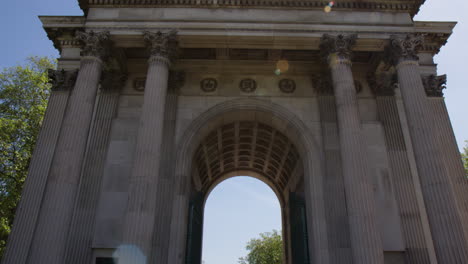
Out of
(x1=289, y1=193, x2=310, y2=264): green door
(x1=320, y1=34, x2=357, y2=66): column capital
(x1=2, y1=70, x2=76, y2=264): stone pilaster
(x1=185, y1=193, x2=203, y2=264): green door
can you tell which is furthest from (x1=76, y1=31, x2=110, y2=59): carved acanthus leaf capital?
(x1=289, y1=193, x2=310, y2=264): green door

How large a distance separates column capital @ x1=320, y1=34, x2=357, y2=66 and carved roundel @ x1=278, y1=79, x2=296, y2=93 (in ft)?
11.9

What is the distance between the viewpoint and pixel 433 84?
19.8m

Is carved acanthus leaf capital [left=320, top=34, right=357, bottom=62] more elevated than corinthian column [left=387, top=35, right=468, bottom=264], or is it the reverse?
carved acanthus leaf capital [left=320, top=34, right=357, bottom=62]

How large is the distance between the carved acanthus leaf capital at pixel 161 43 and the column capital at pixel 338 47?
7965 mm

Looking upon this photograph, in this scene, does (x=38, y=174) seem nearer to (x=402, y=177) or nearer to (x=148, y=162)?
(x=148, y=162)

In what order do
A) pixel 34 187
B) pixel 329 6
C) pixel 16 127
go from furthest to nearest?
pixel 16 127 < pixel 329 6 < pixel 34 187

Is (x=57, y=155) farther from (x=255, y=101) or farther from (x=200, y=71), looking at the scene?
(x=255, y=101)

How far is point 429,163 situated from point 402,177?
11.8ft

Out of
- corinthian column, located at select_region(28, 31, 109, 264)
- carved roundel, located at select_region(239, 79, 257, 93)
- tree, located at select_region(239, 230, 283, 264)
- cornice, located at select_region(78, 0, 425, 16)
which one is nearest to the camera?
corinthian column, located at select_region(28, 31, 109, 264)

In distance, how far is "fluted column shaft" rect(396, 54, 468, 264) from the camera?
14.0m

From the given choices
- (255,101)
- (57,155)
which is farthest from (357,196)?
(57,155)

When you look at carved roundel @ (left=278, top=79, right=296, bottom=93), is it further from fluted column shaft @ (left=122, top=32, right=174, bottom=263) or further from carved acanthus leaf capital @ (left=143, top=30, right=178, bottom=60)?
fluted column shaft @ (left=122, top=32, right=174, bottom=263)

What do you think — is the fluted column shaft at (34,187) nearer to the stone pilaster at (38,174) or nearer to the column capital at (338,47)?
the stone pilaster at (38,174)

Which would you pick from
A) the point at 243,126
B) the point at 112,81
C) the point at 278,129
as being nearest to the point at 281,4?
the point at 278,129
